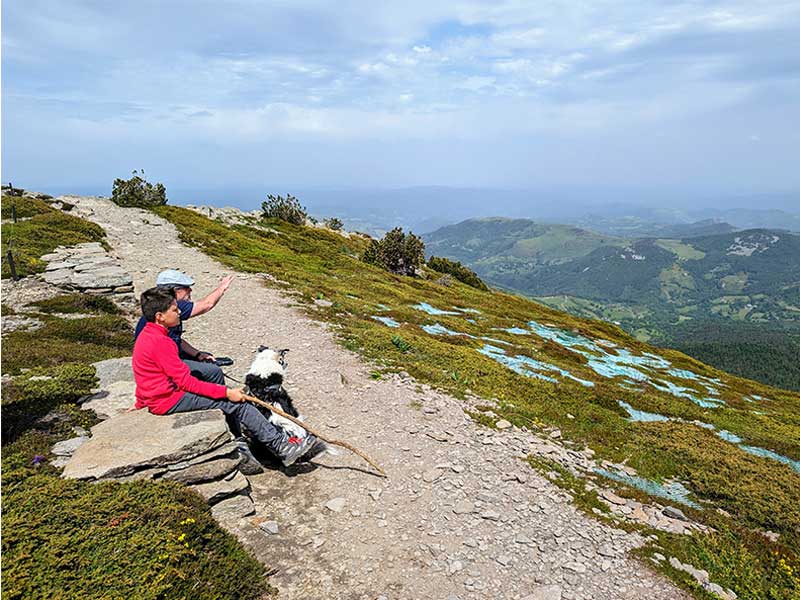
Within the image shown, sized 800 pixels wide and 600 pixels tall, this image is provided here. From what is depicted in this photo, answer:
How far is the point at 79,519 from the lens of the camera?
20.1ft

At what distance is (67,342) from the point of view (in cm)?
1379

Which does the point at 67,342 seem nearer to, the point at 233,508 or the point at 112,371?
the point at 112,371

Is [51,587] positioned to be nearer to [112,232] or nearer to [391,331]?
[391,331]

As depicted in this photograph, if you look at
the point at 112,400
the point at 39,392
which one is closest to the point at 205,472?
the point at 112,400

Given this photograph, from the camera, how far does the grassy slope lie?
430 inches

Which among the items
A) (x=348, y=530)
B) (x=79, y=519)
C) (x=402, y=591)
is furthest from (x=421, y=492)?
(x=79, y=519)

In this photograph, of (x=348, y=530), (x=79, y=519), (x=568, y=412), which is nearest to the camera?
(x=79, y=519)

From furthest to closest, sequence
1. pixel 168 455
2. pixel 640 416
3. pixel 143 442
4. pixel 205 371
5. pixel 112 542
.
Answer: pixel 640 416 < pixel 205 371 < pixel 143 442 < pixel 168 455 < pixel 112 542

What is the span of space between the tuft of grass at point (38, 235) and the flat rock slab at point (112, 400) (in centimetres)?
1393

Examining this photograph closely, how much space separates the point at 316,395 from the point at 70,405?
639 centimetres

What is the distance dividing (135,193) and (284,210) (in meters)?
21.9

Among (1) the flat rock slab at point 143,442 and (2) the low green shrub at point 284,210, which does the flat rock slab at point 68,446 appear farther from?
(2) the low green shrub at point 284,210

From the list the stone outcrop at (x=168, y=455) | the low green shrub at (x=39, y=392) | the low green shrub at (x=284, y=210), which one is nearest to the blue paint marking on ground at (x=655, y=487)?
the stone outcrop at (x=168, y=455)

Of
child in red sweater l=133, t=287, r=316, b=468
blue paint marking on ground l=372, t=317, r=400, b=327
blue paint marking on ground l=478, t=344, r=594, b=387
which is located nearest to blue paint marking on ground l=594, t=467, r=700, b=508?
blue paint marking on ground l=478, t=344, r=594, b=387
